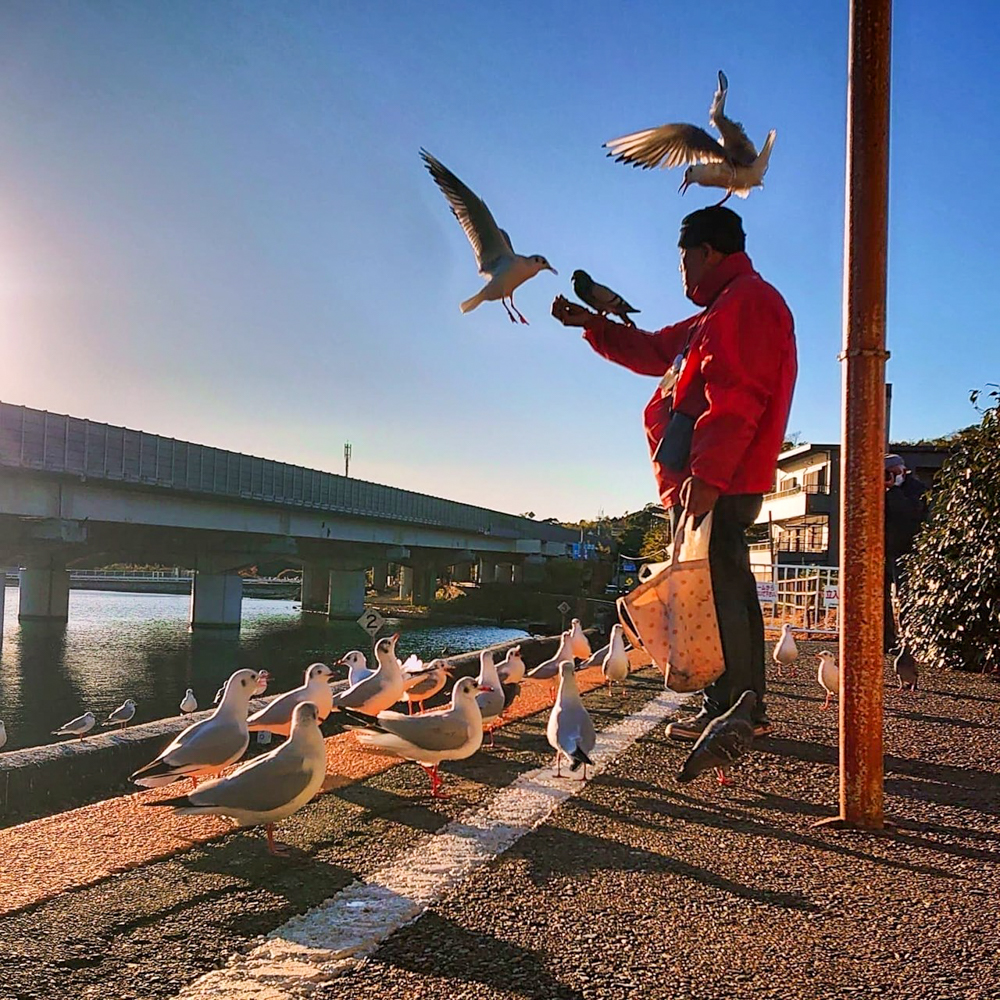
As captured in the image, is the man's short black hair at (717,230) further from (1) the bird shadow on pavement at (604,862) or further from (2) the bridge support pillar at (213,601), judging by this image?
(2) the bridge support pillar at (213,601)

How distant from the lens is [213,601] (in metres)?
45.9

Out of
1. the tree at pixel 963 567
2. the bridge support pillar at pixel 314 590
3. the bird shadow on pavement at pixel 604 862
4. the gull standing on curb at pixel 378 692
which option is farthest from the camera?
the bridge support pillar at pixel 314 590

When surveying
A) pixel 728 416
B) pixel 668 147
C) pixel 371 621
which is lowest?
pixel 371 621

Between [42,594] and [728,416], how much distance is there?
165 feet

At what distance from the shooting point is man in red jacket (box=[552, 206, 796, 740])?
376 centimetres

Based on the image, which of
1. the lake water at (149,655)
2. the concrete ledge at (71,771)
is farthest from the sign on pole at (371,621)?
the concrete ledge at (71,771)

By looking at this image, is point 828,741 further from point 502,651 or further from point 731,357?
point 502,651

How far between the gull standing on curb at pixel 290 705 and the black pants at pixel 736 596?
2644mm

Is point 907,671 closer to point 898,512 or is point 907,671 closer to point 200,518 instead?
point 898,512

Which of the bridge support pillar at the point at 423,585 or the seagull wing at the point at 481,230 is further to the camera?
the bridge support pillar at the point at 423,585

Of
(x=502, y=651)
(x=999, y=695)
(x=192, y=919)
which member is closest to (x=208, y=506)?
(x=502, y=651)

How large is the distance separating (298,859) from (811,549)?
1877 inches

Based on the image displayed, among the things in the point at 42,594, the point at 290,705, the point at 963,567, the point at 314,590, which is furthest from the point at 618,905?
the point at 314,590

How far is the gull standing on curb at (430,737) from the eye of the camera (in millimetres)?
4191
